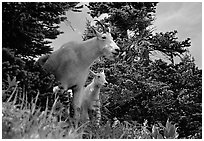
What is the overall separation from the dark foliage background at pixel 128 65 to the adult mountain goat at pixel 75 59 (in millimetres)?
89

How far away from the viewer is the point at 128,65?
222 inches

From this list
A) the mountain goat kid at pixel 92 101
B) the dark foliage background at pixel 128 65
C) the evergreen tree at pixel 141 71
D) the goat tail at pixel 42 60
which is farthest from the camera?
the evergreen tree at pixel 141 71

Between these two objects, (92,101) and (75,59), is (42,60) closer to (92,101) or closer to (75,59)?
(75,59)

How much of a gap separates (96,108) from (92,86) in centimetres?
21

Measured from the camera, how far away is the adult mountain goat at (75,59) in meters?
2.85

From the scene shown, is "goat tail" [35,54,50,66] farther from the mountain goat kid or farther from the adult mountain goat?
the mountain goat kid

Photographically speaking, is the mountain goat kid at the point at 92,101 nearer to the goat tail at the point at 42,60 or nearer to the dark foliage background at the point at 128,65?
the dark foliage background at the point at 128,65

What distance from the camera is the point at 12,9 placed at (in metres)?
2.66

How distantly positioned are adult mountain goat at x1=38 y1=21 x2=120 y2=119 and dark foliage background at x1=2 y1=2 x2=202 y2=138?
0.29 feet

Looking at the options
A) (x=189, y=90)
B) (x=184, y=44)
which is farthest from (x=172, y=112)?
(x=184, y=44)

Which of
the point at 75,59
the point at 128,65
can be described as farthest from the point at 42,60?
the point at 128,65

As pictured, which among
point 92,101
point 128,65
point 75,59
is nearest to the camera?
point 75,59

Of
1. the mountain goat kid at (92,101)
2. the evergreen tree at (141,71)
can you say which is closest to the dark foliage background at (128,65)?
the evergreen tree at (141,71)

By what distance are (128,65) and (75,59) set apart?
112 inches
